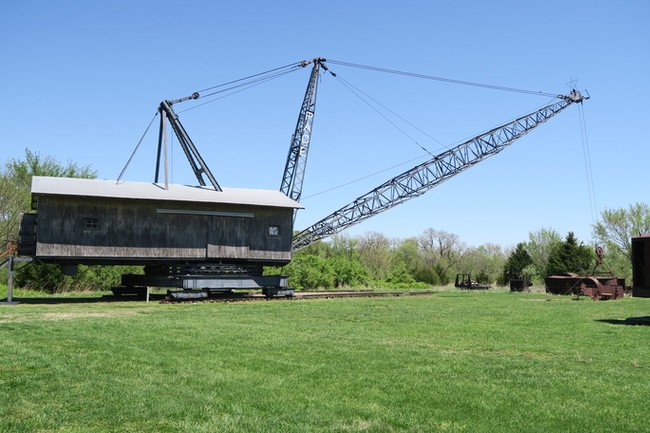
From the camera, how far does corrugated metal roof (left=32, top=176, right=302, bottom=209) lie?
27.0m

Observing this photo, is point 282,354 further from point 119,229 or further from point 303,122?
point 303,122

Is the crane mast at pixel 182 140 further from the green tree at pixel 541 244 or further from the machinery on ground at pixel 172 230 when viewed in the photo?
the green tree at pixel 541 244

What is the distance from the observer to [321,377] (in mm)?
8922

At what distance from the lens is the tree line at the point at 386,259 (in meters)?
35.0

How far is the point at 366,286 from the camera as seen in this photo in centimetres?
4653

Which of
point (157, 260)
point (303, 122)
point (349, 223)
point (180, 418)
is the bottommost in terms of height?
point (180, 418)

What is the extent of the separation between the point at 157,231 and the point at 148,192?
74.6 inches

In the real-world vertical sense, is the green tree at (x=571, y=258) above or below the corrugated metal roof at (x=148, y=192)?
below

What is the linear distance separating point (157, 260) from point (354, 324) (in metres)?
15.1

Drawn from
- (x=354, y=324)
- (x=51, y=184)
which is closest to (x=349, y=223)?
(x=51, y=184)

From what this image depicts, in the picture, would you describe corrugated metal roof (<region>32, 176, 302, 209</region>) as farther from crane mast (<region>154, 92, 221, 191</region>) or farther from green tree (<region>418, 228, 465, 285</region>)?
green tree (<region>418, 228, 465, 285</region>)

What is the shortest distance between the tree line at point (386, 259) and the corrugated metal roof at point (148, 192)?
7106 mm

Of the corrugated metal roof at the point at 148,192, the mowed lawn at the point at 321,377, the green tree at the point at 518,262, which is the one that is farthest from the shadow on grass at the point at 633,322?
the green tree at the point at 518,262

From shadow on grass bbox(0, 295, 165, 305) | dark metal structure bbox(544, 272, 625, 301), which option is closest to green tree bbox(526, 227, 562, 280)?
dark metal structure bbox(544, 272, 625, 301)
